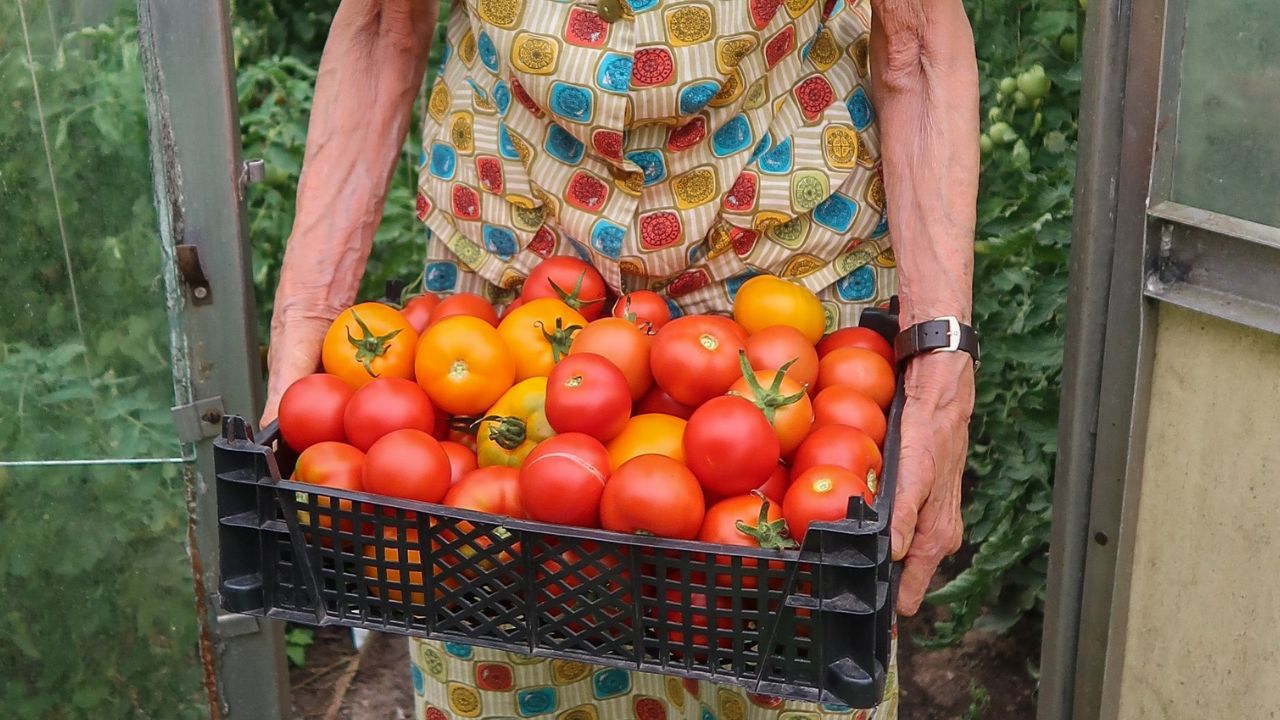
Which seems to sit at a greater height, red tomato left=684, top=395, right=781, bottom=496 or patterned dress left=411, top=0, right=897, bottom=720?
patterned dress left=411, top=0, right=897, bottom=720

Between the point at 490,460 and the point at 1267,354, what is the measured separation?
1.07m

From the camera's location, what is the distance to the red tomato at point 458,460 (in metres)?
1.54

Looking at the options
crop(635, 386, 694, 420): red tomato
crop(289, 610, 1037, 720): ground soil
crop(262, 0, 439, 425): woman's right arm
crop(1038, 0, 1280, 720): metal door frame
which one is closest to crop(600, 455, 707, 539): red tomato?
crop(635, 386, 694, 420): red tomato

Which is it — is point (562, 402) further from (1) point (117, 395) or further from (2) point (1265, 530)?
(1) point (117, 395)

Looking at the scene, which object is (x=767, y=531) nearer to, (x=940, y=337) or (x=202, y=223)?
(x=940, y=337)

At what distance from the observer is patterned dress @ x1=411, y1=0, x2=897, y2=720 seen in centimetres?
163

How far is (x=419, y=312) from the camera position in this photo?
1827 millimetres

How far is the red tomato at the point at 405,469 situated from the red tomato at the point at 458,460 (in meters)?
0.07

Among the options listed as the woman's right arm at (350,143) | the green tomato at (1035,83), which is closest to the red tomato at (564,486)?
the woman's right arm at (350,143)

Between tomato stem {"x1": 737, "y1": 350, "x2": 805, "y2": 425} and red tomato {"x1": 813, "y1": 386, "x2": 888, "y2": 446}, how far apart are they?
0.26ft

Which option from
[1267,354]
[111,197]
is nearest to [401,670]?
[111,197]

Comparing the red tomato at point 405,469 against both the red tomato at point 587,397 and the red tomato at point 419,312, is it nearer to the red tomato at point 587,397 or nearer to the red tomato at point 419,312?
the red tomato at point 587,397

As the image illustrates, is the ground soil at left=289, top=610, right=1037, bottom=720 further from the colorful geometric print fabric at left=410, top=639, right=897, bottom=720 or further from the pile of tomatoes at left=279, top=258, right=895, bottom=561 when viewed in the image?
the pile of tomatoes at left=279, top=258, right=895, bottom=561

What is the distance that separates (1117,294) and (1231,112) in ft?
1.14
